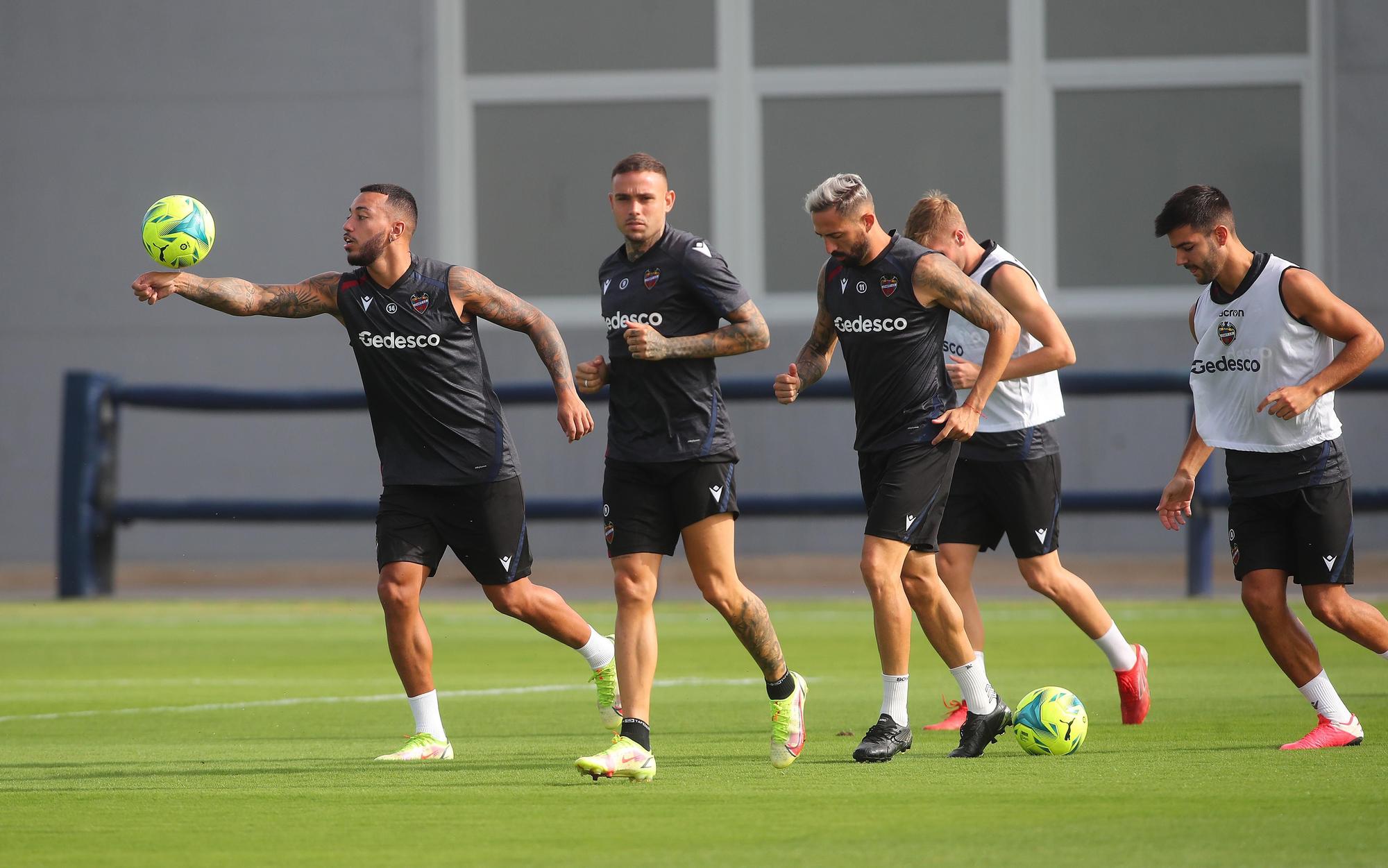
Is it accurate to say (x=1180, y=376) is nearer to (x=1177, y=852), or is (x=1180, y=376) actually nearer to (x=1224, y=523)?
(x=1224, y=523)

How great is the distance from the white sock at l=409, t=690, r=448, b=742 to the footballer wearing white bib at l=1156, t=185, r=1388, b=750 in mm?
3194

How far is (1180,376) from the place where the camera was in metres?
14.5

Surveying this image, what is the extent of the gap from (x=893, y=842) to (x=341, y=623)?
9410mm

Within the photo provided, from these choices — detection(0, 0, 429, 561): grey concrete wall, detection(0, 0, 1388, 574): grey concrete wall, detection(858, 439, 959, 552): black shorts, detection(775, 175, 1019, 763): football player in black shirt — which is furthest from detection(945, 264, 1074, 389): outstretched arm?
detection(0, 0, 429, 561): grey concrete wall

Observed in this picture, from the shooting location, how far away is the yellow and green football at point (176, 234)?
7367mm

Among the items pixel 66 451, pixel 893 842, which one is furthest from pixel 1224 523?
pixel 893 842

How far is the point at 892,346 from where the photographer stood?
702 cm

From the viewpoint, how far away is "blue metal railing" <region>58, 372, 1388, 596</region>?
577 inches

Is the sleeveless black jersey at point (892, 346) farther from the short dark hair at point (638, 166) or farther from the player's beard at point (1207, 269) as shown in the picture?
the player's beard at point (1207, 269)

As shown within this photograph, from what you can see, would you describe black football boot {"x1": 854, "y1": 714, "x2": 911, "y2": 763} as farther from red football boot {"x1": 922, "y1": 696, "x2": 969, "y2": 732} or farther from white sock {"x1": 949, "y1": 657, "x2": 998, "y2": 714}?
red football boot {"x1": 922, "y1": 696, "x2": 969, "y2": 732}

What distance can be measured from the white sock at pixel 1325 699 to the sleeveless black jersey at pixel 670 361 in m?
2.43

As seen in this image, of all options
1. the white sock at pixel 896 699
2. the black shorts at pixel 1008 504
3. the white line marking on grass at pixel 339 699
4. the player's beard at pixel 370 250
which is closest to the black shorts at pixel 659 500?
the white sock at pixel 896 699

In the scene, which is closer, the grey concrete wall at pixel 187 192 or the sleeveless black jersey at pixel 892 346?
the sleeveless black jersey at pixel 892 346

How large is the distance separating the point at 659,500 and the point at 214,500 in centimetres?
947
